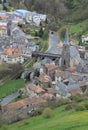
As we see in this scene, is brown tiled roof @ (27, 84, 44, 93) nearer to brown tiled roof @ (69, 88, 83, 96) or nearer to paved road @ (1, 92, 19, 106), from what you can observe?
paved road @ (1, 92, 19, 106)

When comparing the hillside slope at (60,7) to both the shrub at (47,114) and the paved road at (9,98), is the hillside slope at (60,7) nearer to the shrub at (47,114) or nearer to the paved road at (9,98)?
the paved road at (9,98)

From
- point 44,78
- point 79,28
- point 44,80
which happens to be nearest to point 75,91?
point 44,80

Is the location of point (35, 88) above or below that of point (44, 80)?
below

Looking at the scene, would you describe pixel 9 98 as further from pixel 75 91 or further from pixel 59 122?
pixel 59 122

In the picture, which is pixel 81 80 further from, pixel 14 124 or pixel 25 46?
pixel 25 46

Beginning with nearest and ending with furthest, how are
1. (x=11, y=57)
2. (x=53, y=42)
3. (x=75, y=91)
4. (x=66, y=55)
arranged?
(x=75, y=91) < (x=66, y=55) < (x=11, y=57) < (x=53, y=42)

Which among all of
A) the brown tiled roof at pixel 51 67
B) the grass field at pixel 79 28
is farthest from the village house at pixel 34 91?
the grass field at pixel 79 28

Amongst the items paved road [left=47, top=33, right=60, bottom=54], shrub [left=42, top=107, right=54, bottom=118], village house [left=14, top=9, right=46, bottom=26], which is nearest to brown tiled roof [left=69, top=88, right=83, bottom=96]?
shrub [left=42, top=107, right=54, bottom=118]
